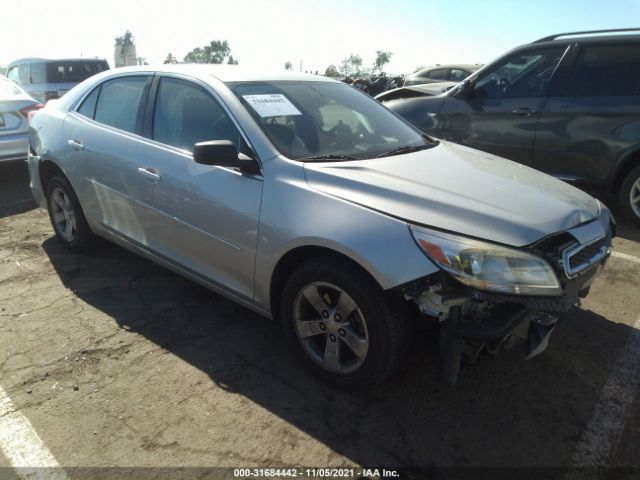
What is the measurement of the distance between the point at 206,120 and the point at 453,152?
1.61 m

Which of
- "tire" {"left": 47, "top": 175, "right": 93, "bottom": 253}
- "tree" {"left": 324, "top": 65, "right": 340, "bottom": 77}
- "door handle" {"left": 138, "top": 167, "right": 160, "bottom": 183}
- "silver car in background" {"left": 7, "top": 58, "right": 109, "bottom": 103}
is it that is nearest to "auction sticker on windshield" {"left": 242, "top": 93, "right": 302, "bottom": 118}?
"door handle" {"left": 138, "top": 167, "right": 160, "bottom": 183}

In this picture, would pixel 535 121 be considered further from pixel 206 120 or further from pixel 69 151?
pixel 69 151

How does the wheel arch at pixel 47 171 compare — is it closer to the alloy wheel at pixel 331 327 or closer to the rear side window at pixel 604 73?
the alloy wheel at pixel 331 327

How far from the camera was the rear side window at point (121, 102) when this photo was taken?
3572 millimetres

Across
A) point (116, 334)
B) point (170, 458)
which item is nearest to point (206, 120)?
point (116, 334)

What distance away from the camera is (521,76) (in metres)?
5.58

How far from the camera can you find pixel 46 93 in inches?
526

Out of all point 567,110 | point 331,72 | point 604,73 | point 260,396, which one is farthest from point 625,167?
point 331,72

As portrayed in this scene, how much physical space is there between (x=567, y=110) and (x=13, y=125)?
6.71 metres

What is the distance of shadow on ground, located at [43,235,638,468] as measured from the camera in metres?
2.27

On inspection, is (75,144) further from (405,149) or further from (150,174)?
(405,149)

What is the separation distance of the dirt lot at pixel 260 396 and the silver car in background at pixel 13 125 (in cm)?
365

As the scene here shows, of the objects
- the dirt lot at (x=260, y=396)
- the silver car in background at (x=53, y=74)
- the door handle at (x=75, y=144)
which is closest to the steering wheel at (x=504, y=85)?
the dirt lot at (x=260, y=396)

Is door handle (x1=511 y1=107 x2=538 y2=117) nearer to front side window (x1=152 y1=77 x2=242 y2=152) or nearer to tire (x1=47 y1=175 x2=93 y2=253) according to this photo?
front side window (x1=152 y1=77 x2=242 y2=152)
